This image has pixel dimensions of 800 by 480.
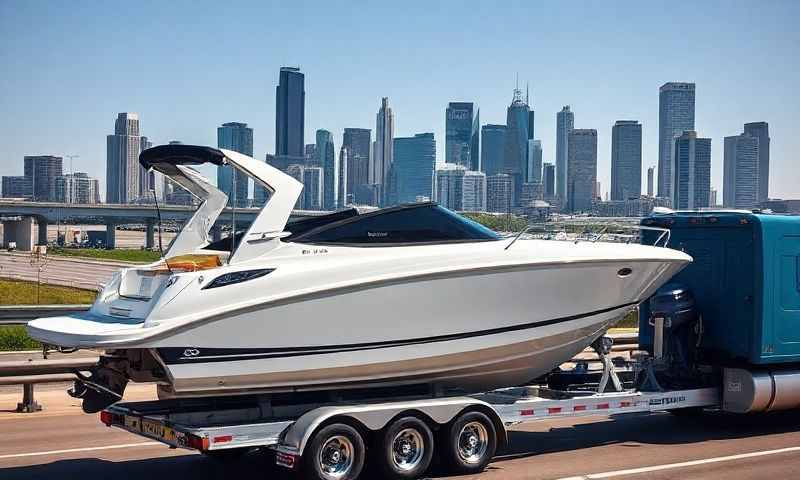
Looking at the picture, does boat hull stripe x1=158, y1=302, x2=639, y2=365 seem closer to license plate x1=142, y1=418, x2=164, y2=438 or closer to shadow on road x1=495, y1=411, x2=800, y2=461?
license plate x1=142, y1=418, x2=164, y2=438

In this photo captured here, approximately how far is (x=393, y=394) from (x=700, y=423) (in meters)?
4.64

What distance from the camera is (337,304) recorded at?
8117 mm

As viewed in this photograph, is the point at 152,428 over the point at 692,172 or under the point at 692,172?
under

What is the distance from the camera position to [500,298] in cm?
891

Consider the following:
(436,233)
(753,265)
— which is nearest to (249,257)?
(436,233)

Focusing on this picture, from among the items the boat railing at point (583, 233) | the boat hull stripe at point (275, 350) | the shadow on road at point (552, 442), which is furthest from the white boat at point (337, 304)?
the shadow on road at point (552, 442)

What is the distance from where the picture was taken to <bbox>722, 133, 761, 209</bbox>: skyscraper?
64812mm

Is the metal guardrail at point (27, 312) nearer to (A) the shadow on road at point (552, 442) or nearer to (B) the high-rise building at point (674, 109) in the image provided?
(A) the shadow on road at point (552, 442)

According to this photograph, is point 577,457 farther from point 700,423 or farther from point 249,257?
point 249,257

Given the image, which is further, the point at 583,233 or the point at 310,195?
the point at 310,195

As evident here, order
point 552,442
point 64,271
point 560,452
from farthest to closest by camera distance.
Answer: point 64,271 < point 552,442 < point 560,452

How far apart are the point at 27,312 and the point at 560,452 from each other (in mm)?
12643

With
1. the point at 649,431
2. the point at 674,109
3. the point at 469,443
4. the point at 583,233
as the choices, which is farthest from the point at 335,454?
the point at 674,109

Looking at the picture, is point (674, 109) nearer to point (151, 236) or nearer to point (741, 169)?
point (741, 169)
